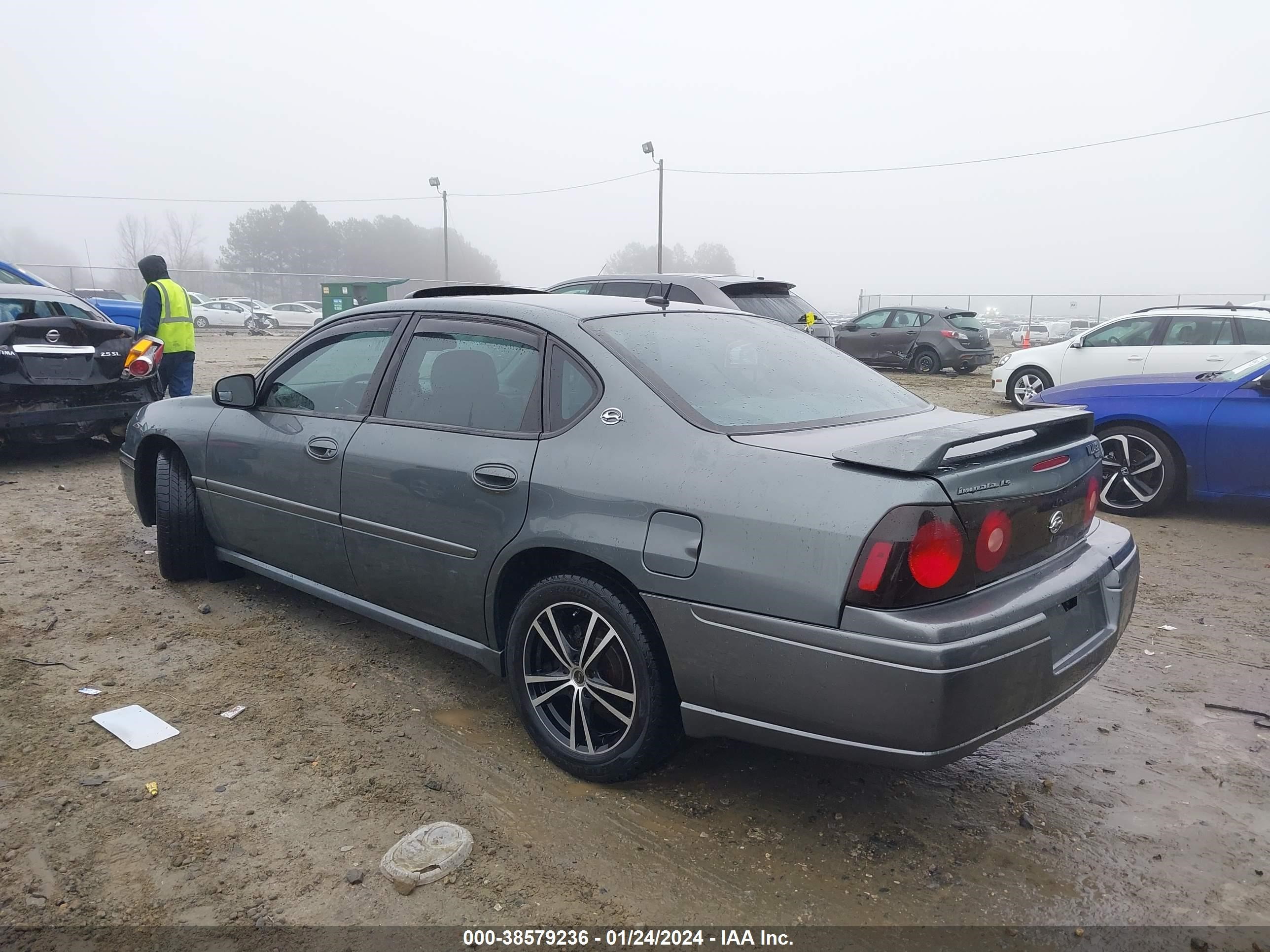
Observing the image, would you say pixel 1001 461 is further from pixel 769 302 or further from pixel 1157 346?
pixel 1157 346

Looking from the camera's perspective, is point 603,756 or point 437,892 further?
point 603,756

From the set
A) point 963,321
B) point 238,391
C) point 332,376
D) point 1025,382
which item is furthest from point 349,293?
point 332,376

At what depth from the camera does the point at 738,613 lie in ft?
7.97

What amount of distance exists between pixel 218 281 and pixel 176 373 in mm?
46350

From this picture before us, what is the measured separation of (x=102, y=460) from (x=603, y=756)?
712 cm

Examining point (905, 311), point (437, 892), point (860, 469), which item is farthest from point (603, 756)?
point (905, 311)

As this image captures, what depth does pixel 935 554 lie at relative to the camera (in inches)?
90.0

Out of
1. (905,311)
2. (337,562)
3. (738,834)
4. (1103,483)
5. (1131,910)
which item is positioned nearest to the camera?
(1131,910)

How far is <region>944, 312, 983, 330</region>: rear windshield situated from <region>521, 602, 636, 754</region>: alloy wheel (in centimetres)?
1684

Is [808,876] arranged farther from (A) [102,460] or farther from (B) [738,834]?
(A) [102,460]

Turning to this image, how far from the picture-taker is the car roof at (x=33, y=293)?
7488 millimetres

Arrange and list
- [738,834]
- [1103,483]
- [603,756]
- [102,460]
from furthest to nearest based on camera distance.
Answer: [102,460], [1103,483], [603,756], [738,834]

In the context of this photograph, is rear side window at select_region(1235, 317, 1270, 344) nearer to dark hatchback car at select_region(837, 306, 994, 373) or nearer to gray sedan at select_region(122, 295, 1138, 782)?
dark hatchback car at select_region(837, 306, 994, 373)

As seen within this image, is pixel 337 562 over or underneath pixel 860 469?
underneath
